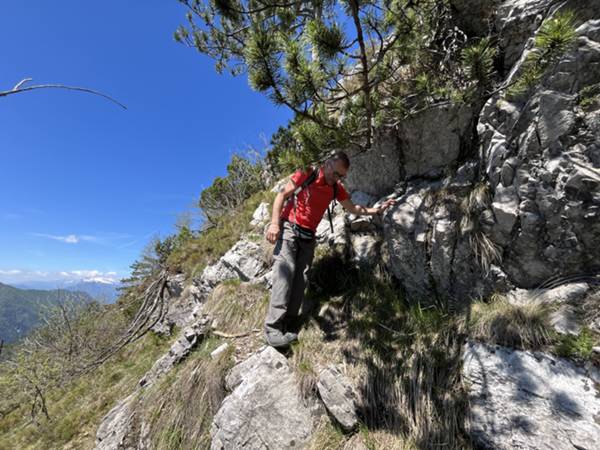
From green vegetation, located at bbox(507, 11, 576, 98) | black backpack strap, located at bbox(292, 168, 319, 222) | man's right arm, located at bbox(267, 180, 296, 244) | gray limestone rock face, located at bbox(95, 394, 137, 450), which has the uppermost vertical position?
green vegetation, located at bbox(507, 11, 576, 98)

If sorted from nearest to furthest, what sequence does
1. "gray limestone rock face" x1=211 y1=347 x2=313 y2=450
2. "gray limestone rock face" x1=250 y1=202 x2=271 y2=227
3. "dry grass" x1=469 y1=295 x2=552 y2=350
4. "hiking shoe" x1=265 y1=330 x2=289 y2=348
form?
"dry grass" x1=469 y1=295 x2=552 y2=350
"gray limestone rock face" x1=211 y1=347 x2=313 y2=450
"hiking shoe" x1=265 y1=330 x2=289 y2=348
"gray limestone rock face" x1=250 y1=202 x2=271 y2=227

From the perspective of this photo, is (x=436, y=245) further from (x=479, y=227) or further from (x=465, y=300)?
(x=465, y=300)

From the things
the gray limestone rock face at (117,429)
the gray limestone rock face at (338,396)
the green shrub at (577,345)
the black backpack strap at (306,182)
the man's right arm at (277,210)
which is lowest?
Result: the gray limestone rock face at (117,429)

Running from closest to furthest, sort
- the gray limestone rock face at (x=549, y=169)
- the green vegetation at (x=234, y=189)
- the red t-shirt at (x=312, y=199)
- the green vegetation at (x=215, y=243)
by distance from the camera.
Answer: the gray limestone rock face at (x=549, y=169)
the red t-shirt at (x=312, y=199)
the green vegetation at (x=215, y=243)
the green vegetation at (x=234, y=189)

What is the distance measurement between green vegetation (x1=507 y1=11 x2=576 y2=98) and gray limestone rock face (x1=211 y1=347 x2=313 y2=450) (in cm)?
374

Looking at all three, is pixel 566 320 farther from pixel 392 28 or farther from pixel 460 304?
pixel 392 28

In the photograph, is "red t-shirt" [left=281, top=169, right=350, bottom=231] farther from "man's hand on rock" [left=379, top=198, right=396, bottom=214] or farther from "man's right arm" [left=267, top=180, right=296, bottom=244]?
"man's hand on rock" [left=379, top=198, right=396, bottom=214]

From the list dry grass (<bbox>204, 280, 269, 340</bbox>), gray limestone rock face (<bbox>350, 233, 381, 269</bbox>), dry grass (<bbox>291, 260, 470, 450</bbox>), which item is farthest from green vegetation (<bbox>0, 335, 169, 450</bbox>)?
gray limestone rock face (<bbox>350, 233, 381, 269</bbox>)

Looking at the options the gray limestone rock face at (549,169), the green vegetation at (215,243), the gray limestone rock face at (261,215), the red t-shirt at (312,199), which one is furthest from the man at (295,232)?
the green vegetation at (215,243)

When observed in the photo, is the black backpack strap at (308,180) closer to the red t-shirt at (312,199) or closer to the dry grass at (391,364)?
the red t-shirt at (312,199)

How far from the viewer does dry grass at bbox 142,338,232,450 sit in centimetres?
287

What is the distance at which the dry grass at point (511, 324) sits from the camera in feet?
6.91

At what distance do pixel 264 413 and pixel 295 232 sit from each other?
6.74ft

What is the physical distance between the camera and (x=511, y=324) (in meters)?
2.23
